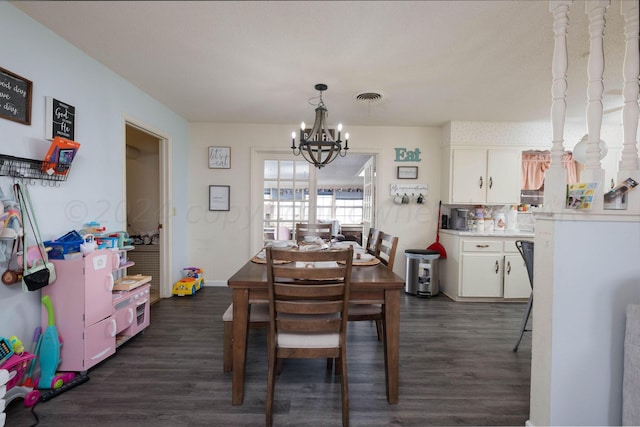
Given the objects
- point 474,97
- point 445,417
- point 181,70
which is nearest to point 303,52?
point 181,70

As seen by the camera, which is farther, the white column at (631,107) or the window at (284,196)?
the window at (284,196)

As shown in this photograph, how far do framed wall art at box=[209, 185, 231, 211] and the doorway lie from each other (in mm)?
663

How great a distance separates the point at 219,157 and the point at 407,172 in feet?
8.93

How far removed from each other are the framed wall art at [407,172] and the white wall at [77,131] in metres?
3.22

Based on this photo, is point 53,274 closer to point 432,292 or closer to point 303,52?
point 303,52

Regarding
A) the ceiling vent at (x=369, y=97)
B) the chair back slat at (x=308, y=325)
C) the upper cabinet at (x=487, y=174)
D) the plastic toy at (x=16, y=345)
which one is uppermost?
the ceiling vent at (x=369, y=97)

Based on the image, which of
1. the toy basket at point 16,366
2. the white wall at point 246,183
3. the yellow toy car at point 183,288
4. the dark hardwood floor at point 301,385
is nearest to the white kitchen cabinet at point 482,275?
the white wall at point 246,183

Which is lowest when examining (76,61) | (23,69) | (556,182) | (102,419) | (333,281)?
(102,419)

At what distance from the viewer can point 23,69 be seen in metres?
1.72

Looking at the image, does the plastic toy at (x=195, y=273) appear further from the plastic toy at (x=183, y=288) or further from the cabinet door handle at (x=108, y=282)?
the cabinet door handle at (x=108, y=282)

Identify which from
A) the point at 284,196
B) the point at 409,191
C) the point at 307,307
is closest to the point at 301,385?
the point at 307,307

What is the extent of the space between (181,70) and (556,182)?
Result: 2823mm

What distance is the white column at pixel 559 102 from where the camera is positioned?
4.21 feet

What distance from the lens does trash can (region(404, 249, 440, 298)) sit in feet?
11.9
